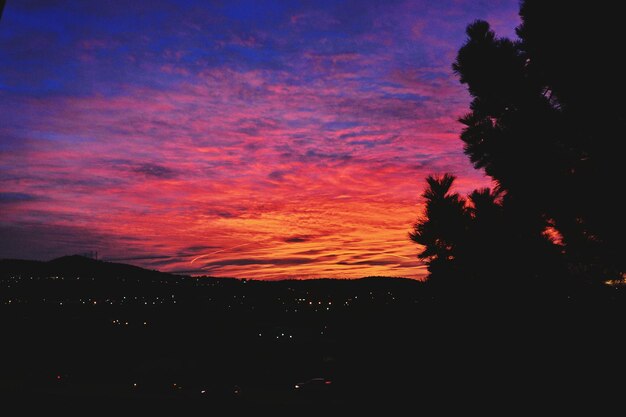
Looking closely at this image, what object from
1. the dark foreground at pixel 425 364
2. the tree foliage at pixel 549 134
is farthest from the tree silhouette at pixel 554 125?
the dark foreground at pixel 425 364

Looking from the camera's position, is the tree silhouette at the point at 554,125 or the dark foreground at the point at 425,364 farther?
the tree silhouette at the point at 554,125

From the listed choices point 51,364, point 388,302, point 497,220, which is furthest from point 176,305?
point 497,220

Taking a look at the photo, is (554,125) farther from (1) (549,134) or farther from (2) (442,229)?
(2) (442,229)

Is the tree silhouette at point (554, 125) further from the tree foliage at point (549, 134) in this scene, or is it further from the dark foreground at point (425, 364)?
the dark foreground at point (425, 364)

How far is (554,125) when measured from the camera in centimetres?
414

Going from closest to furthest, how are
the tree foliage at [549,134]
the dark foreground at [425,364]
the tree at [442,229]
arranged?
1. the dark foreground at [425,364]
2. the tree foliage at [549,134]
3. the tree at [442,229]

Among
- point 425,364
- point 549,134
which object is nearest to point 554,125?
point 549,134

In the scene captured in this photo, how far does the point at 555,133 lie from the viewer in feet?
13.6

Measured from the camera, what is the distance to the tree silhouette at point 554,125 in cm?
383

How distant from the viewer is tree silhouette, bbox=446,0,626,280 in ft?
12.6

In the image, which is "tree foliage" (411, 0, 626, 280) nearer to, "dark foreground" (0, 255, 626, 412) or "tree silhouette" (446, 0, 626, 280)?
"tree silhouette" (446, 0, 626, 280)

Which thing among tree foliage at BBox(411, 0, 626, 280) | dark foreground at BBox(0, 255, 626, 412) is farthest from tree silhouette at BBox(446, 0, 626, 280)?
dark foreground at BBox(0, 255, 626, 412)

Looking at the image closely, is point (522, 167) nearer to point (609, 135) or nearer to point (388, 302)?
point (609, 135)

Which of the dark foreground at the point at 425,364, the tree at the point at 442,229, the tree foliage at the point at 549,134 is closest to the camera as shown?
the dark foreground at the point at 425,364
